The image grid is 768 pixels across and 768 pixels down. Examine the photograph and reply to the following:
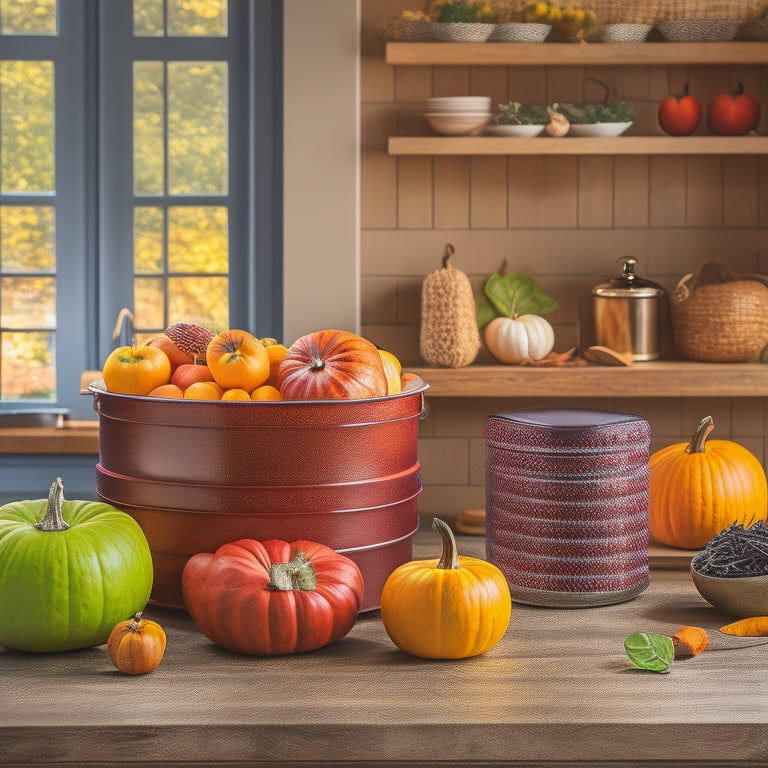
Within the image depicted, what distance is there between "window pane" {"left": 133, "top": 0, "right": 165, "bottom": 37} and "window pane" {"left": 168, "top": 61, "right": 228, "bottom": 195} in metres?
0.11

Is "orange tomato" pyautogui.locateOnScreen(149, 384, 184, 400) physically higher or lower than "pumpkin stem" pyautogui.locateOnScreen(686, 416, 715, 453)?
higher

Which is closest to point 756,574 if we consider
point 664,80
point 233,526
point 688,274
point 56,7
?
point 233,526

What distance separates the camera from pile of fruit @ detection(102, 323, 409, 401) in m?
1.21

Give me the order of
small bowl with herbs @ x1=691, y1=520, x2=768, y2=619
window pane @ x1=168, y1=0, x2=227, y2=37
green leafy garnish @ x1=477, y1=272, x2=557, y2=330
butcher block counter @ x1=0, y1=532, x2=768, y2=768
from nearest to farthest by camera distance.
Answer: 1. butcher block counter @ x1=0, y1=532, x2=768, y2=768
2. small bowl with herbs @ x1=691, y1=520, x2=768, y2=619
3. green leafy garnish @ x1=477, y1=272, x2=557, y2=330
4. window pane @ x1=168, y1=0, x2=227, y2=37

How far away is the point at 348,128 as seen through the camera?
297 cm

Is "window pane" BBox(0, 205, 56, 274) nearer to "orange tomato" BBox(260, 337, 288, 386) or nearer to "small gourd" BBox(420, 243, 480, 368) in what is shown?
"small gourd" BBox(420, 243, 480, 368)

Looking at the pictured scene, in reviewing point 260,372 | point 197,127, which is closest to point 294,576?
point 260,372

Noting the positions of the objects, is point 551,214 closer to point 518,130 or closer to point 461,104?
point 518,130

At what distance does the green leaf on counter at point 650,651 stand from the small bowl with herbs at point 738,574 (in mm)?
154

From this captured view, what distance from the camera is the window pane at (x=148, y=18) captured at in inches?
121

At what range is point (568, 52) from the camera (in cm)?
279

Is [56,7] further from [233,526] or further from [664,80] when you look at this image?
[233,526]

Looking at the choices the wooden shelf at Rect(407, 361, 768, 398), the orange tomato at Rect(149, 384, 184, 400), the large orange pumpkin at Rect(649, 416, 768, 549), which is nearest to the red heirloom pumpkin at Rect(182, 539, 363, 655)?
the orange tomato at Rect(149, 384, 184, 400)

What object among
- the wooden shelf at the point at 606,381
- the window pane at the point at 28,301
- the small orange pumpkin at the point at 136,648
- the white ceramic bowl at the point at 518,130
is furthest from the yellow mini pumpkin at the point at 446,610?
the window pane at the point at 28,301
